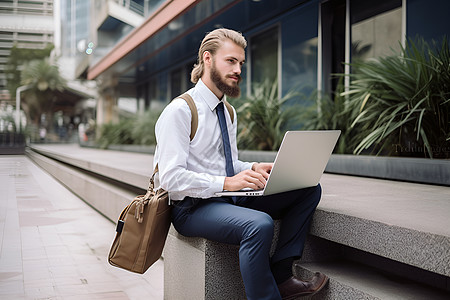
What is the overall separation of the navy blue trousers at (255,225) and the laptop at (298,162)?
95 mm

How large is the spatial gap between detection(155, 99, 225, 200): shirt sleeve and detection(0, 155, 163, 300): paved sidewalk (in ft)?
4.43

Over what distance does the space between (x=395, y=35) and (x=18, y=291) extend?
6.13m

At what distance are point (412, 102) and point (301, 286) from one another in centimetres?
332

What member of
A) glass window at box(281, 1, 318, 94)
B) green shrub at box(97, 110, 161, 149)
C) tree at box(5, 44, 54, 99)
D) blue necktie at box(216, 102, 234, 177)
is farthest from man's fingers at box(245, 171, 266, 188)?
tree at box(5, 44, 54, 99)

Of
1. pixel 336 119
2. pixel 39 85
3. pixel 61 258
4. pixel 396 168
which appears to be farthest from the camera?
pixel 39 85

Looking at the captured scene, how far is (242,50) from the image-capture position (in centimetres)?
284

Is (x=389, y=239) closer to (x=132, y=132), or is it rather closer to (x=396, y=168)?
(x=396, y=168)

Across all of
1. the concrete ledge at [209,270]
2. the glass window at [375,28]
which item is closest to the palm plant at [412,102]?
the glass window at [375,28]

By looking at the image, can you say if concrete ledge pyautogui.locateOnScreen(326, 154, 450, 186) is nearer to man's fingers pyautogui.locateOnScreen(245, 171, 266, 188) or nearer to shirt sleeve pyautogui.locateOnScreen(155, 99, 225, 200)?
man's fingers pyautogui.locateOnScreen(245, 171, 266, 188)

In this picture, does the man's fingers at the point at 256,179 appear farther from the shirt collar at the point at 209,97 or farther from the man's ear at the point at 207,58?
the man's ear at the point at 207,58

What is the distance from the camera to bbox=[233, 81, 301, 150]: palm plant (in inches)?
316

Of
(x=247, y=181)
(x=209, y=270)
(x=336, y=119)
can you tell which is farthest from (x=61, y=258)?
(x=336, y=119)

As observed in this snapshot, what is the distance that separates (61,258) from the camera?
4.65m

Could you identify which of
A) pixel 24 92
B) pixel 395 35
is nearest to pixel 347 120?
pixel 395 35
